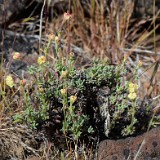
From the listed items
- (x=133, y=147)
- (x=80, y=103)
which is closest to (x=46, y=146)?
(x=80, y=103)

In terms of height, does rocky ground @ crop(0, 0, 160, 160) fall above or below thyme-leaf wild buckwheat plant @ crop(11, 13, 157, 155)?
below

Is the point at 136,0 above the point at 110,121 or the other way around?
above

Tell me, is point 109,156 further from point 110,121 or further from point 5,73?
point 5,73

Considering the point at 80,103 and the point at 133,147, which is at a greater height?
the point at 80,103

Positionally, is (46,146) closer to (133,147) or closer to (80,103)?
(80,103)

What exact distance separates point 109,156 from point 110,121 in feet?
0.73

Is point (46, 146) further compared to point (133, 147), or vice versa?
point (46, 146)

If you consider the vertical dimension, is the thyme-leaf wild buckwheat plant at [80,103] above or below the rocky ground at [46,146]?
above

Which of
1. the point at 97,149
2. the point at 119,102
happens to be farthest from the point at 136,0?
the point at 97,149

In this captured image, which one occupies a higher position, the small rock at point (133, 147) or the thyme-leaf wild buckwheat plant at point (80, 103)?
the thyme-leaf wild buckwheat plant at point (80, 103)

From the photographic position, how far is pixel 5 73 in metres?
2.43

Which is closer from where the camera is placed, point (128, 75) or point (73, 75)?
point (73, 75)

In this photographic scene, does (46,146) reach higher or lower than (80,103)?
lower

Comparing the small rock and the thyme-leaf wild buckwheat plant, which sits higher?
the thyme-leaf wild buckwheat plant
